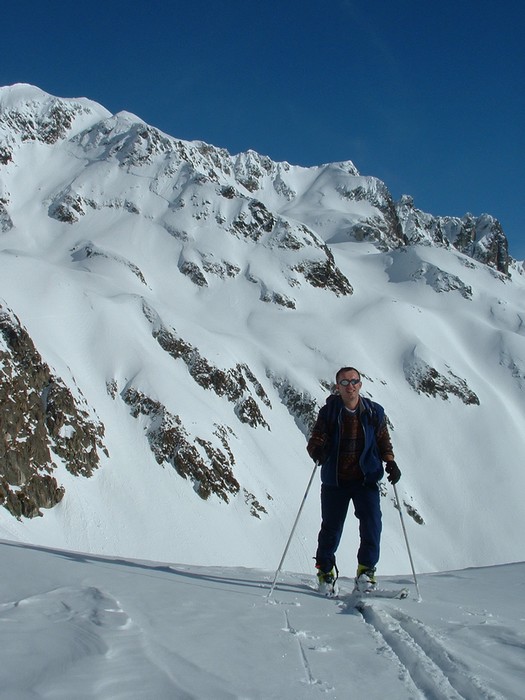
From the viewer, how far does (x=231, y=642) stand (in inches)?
143

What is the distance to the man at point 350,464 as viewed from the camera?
679cm

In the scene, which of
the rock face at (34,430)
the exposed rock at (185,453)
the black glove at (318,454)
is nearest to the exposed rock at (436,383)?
the exposed rock at (185,453)

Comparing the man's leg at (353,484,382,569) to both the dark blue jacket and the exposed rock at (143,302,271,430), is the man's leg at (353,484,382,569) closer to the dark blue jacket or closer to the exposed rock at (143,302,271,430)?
the dark blue jacket

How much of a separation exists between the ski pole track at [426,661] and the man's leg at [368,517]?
75.6 inches

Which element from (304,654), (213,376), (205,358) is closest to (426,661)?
(304,654)

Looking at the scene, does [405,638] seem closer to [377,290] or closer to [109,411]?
[109,411]

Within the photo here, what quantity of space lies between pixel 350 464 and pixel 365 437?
0.38 meters

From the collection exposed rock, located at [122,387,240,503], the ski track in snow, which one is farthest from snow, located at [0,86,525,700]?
exposed rock, located at [122,387,240,503]

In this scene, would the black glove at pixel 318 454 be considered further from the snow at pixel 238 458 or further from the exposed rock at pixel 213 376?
the exposed rock at pixel 213 376

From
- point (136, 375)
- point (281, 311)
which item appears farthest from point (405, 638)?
point (281, 311)

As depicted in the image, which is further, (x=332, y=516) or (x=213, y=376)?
(x=213, y=376)

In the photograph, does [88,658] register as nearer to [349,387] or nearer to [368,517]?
[368,517]

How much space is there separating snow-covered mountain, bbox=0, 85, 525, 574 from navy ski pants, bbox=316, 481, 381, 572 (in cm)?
1959

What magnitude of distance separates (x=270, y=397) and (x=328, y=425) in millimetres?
47666
